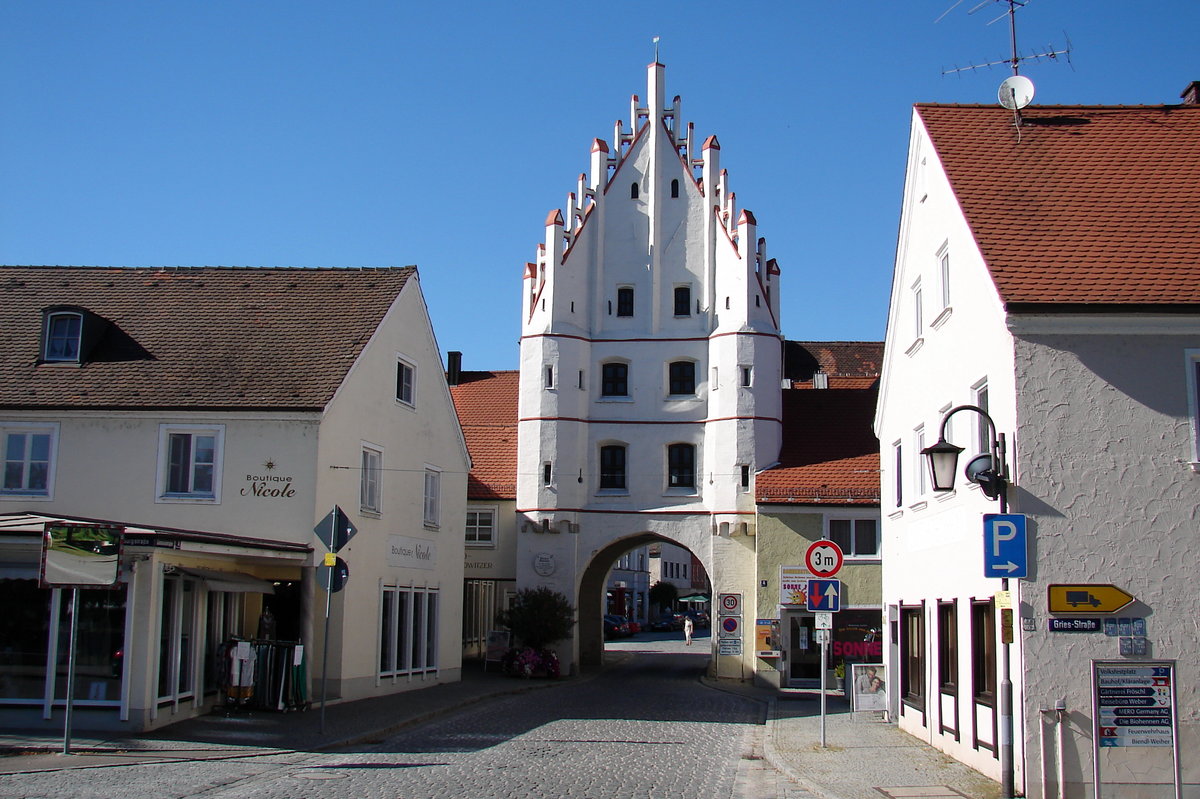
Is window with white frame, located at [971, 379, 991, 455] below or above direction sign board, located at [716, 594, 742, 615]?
above

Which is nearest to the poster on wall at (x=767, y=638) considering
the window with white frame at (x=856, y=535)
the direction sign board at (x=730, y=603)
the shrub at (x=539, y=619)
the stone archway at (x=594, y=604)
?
the direction sign board at (x=730, y=603)

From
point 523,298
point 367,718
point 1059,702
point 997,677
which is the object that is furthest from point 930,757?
point 523,298

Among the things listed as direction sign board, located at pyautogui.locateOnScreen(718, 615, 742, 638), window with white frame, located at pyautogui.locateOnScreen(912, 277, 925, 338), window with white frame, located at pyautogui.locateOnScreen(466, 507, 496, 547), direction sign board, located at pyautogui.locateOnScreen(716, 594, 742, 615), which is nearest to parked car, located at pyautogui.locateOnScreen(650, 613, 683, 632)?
window with white frame, located at pyautogui.locateOnScreen(466, 507, 496, 547)

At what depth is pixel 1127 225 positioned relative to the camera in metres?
16.4

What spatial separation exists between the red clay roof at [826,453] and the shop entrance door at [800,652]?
3.44 meters

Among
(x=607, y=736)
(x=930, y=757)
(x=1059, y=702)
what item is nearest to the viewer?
(x=1059, y=702)

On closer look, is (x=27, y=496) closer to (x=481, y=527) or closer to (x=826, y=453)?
(x=481, y=527)

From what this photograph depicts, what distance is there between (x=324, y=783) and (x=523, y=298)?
93.9 feet

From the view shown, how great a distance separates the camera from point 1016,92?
19.7 metres

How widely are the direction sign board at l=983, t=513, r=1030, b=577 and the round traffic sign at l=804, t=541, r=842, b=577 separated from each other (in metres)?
5.16

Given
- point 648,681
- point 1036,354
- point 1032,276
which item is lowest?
point 648,681

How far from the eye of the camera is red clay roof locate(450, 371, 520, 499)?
1721 inches

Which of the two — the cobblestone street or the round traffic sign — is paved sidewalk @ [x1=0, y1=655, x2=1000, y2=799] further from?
the round traffic sign

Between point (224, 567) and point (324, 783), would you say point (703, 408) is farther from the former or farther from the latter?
point (324, 783)
